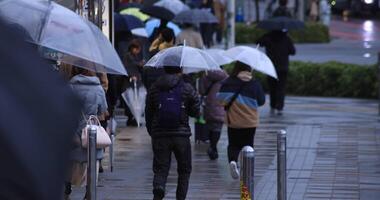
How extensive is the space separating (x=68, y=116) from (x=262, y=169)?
406 inches

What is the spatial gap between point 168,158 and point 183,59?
1.62 meters

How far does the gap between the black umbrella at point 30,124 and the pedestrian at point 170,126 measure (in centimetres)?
731

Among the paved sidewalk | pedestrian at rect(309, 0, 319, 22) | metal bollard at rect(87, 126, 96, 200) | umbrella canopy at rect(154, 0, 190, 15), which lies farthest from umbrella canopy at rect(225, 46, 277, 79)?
pedestrian at rect(309, 0, 319, 22)

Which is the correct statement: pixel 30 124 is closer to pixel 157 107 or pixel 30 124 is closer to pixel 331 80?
pixel 157 107

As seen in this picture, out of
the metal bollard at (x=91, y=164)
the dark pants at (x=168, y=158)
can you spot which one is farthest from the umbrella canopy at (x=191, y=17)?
the metal bollard at (x=91, y=164)

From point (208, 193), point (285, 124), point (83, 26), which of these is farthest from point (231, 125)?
point (285, 124)

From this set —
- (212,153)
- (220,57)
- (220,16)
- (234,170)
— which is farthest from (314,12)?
(234,170)

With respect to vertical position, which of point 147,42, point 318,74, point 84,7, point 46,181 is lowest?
point 318,74

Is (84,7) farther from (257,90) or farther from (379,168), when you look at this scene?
(379,168)

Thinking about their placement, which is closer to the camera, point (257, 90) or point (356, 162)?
point (257, 90)

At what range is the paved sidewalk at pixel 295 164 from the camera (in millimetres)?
10664

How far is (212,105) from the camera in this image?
44.7 ft

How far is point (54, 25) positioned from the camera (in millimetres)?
8102

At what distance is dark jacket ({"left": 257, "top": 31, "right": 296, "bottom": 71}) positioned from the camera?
18.7 m
